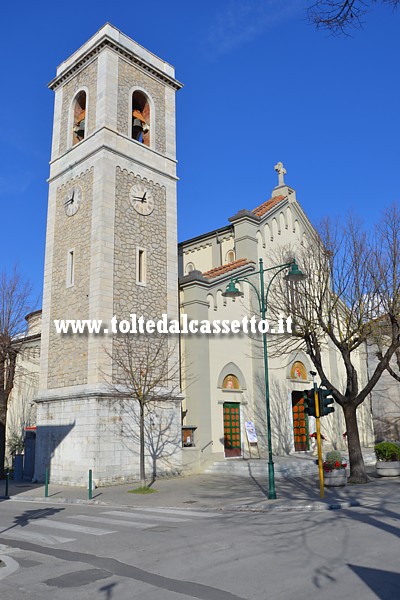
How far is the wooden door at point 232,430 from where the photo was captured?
24.0 metres

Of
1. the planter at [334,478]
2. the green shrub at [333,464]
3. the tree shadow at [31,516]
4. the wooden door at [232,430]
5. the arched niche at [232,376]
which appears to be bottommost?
the tree shadow at [31,516]

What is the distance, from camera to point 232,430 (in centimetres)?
2425

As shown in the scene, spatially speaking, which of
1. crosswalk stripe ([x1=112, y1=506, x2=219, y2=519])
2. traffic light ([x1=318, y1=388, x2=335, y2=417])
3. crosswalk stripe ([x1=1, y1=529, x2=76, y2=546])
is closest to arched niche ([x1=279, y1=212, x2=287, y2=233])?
traffic light ([x1=318, y1=388, x2=335, y2=417])

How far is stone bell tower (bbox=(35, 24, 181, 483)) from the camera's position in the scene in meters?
19.9

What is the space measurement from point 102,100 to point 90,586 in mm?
20407

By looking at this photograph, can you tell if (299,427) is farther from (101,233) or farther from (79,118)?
(79,118)

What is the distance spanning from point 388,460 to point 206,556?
14605 mm

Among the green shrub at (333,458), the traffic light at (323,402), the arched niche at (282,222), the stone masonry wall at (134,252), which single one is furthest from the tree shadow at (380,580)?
the arched niche at (282,222)

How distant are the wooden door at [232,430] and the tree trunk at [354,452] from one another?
6.86m

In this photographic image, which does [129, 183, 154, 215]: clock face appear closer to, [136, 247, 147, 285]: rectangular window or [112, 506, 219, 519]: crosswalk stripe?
[136, 247, 147, 285]: rectangular window

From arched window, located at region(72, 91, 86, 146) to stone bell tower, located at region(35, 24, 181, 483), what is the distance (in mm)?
48

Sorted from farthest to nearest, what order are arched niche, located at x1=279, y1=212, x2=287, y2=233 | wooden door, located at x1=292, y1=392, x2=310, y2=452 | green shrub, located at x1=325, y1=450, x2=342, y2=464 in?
arched niche, located at x1=279, y1=212, x2=287, y2=233 → wooden door, located at x1=292, y1=392, x2=310, y2=452 → green shrub, located at x1=325, y1=450, x2=342, y2=464

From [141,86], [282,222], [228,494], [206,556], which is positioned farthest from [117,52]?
[206,556]

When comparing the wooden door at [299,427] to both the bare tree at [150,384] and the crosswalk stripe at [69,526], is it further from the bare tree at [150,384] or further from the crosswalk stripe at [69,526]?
the crosswalk stripe at [69,526]
